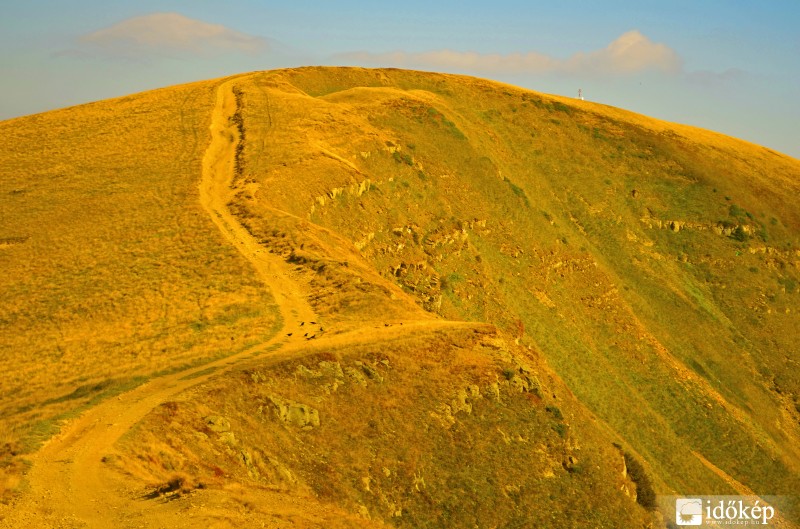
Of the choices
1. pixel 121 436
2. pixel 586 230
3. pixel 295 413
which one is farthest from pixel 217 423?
pixel 586 230

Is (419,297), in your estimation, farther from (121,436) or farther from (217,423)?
(121,436)

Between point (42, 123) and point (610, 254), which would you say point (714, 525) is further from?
point (42, 123)

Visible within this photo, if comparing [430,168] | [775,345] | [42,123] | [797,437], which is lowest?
[797,437]

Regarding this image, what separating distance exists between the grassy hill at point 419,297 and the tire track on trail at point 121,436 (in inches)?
22.8

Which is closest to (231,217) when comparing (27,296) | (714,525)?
(27,296)

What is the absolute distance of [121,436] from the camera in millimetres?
23422

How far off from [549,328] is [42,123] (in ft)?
163

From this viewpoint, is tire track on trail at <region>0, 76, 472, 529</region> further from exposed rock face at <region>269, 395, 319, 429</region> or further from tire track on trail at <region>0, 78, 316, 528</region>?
exposed rock face at <region>269, 395, 319, 429</region>

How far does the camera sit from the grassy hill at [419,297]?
92.4 ft

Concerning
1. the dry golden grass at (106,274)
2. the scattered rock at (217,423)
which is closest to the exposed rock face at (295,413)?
the scattered rock at (217,423)

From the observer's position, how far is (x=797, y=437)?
62.9 meters

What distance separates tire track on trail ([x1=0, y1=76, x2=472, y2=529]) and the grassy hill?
1.90ft

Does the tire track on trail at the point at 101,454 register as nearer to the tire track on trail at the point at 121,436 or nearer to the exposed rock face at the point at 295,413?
the tire track on trail at the point at 121,436

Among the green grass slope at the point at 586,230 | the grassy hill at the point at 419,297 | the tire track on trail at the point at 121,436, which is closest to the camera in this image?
the tire track on trail at the point at 121,436
